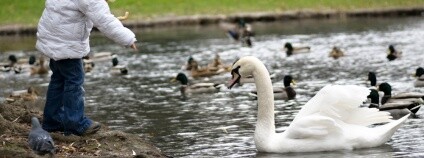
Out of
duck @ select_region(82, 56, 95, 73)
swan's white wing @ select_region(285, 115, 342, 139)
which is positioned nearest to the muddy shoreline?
duck @ select_region(82, 56, 95, 73)

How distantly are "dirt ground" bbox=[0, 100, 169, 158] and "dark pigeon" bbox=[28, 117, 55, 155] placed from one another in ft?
0.27

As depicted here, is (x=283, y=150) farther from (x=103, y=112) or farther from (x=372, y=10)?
(x=372, y=10)

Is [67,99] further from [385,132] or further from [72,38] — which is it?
[385,132]

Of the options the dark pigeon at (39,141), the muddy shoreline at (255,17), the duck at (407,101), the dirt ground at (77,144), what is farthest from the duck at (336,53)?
the dark pigeon at (39,141)

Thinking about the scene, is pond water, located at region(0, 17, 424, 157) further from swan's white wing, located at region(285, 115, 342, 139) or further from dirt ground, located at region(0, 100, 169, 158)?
dirt ground, located at region(0, 100, 169, 158)

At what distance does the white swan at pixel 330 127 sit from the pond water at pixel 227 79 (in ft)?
0.48

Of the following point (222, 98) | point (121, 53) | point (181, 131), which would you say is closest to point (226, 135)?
point (181, 131)

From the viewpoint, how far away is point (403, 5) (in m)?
46.1

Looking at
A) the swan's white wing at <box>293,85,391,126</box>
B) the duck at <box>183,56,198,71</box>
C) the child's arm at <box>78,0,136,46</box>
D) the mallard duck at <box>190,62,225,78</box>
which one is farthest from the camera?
the duck at <box>183,56,198,71</box>

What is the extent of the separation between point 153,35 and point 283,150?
2990 centimetres

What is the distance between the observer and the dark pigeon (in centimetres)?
1083

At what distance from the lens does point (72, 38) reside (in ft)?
38.1

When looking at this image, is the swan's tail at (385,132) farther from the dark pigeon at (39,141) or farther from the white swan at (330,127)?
the dark pigeon at (39,141)

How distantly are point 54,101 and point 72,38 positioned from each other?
0.86 metres
